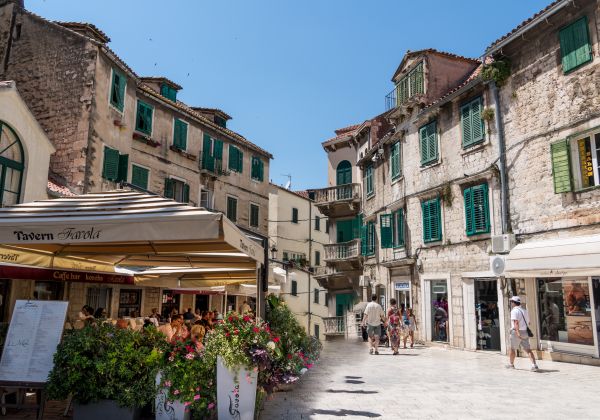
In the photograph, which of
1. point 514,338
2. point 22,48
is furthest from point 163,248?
point 22,48

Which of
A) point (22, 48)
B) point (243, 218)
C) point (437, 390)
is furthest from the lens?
point (243, 218)

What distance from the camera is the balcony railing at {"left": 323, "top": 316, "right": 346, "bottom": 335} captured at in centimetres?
2964

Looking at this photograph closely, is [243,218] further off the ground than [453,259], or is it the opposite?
[243,218]

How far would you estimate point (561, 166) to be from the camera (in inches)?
535

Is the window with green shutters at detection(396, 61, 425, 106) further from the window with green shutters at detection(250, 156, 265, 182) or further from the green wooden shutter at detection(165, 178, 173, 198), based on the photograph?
the green wooden shutter at detection(165, 178, 173, 198)

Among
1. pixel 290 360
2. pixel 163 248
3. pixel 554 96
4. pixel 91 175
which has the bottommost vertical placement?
pixel 290 360

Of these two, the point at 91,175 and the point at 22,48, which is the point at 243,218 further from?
the point at 22,48

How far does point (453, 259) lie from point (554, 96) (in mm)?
6648

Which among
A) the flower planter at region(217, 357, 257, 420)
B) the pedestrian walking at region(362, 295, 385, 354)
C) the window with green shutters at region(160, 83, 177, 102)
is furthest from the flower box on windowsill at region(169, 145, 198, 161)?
the flower planter at region(217, 357, 257, 420)

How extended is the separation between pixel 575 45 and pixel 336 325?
2062cm

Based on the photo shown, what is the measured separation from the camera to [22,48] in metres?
19.5

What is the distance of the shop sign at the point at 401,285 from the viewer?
21.3m

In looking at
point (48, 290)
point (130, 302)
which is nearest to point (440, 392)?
point (48, 290)

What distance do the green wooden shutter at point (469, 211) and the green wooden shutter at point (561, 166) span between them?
361 cm
